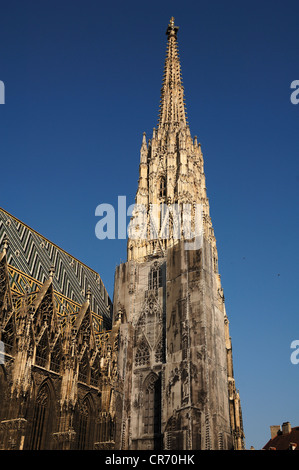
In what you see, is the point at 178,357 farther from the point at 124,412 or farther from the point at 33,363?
the point at 33,363

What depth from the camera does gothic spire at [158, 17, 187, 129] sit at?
54406mm

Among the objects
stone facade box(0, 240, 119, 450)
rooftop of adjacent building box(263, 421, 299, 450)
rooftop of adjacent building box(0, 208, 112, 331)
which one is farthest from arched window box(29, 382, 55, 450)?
rooftop of adjacent building box(263, 421, 299, 450)

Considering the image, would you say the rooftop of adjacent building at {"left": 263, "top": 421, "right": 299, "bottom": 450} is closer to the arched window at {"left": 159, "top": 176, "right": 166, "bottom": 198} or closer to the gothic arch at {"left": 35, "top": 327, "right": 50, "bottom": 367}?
the gothic arch at {"left": 35, "top": 327, "right": 50, "bottom": 367}

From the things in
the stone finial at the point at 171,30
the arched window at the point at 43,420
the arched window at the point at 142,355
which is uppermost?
the stone finial at the point at 171,30

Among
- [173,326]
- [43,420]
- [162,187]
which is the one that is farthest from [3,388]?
[162,187]

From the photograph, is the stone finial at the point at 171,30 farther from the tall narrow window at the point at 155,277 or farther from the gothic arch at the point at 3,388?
the gothic arch at the point at 3,388

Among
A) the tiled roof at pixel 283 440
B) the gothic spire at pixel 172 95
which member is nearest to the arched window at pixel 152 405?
the tiled roof at pixel 283 440

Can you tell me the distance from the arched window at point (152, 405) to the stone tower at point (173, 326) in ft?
0.23

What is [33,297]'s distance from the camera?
35.2m

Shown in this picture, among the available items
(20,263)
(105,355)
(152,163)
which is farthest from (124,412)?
(152,163)

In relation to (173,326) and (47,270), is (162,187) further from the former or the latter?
(173,326)

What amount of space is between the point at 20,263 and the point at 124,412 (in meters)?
14.4

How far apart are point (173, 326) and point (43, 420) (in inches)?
446

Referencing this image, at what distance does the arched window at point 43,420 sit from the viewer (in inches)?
1192
